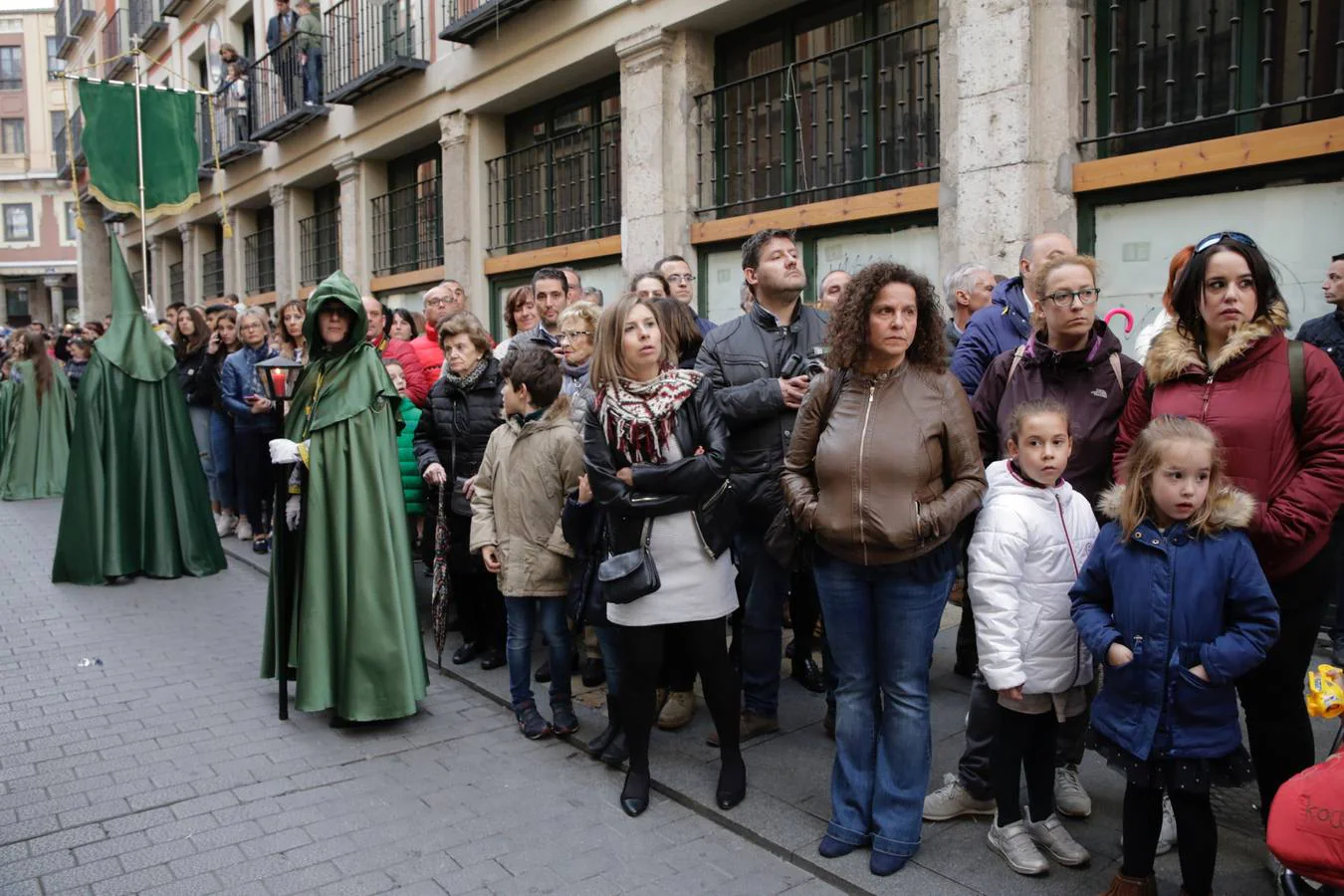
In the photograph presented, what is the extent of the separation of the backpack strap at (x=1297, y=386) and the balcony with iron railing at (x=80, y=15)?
34534mm

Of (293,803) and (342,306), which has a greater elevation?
(342,306)

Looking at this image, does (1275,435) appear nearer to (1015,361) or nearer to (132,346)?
(1015,361)

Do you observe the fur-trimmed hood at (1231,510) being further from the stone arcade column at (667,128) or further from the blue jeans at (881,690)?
the stone arcade column at (667,128)

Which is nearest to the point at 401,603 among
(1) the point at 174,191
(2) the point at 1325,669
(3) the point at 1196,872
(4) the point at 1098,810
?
(4) the point at 1098,810

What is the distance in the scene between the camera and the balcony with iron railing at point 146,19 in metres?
25.0

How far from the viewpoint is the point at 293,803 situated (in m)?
4.12

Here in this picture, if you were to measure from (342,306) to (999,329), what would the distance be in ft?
10.1

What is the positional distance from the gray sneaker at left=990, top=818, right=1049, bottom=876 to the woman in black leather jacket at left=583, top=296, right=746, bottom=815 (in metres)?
0.96

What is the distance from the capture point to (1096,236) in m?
7.05

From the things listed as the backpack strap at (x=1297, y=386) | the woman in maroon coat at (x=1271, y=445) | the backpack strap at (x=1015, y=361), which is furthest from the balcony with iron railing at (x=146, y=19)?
the backpack strap at (x=1297, y=386)

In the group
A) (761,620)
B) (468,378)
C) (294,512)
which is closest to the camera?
(761,620)

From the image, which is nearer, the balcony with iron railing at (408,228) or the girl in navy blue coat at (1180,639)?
the girl in navy blue coat at (1180,639)

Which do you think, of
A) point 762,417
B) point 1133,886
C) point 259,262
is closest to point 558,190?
point 762,417

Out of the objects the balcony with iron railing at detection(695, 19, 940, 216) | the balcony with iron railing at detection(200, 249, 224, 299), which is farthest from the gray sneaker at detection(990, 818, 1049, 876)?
the balcony with iron railing at detection(200, 249, 224, 299)
